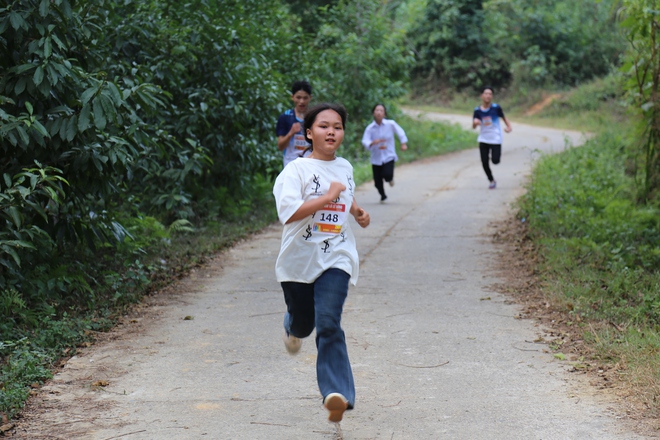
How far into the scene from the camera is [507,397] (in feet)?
15.4

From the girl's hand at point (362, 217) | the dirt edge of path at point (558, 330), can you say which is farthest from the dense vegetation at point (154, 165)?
the girl's hand at point (362, 217)

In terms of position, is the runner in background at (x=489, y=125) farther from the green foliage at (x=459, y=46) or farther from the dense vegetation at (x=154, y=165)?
the green foliage at (x=459, y=46)

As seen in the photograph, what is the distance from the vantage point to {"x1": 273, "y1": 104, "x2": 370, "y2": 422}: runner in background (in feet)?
13.4

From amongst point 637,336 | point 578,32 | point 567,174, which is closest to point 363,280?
point 637,336

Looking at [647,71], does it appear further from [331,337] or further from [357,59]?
[357,59]

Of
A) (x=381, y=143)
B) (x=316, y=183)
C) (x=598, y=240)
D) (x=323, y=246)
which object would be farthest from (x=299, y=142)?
(x=323, y=246)

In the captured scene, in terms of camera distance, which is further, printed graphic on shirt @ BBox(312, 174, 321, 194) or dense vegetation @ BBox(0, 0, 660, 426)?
dense vegetation @ BBox(0, 0, 660, 426)

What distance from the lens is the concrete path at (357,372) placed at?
14.1 ft

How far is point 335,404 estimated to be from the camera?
3.93 m

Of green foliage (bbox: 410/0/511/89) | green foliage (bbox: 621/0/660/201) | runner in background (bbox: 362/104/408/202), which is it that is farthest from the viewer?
green foliage (bbox: 410/0/511/89)

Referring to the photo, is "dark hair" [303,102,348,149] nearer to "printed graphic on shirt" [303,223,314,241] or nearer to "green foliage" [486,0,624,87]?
"printed graphic on shirt" [303,223,314,241]

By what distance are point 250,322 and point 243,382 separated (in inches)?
57.2

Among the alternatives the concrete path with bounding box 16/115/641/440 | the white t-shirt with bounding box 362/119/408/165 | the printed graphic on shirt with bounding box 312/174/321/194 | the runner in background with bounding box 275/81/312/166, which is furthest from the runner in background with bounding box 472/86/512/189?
the printed graphic on shirt with bounding box 312/174/321/194

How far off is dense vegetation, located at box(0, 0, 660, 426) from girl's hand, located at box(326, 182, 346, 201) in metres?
2.14
